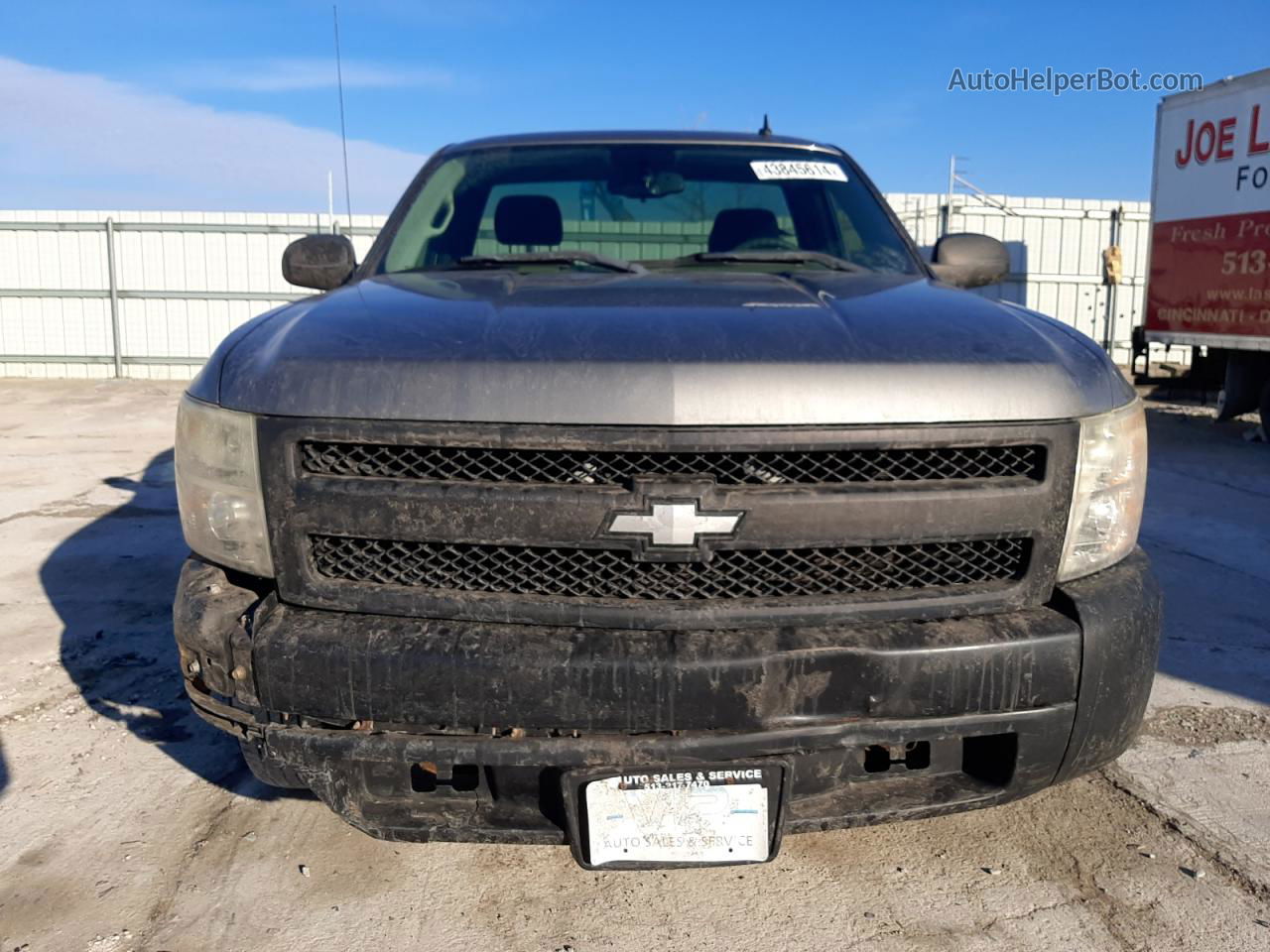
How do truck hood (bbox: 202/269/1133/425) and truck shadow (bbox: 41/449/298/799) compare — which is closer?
truck hood (bbox: 202/269/1133/425)

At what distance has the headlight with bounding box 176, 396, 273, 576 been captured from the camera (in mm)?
2066

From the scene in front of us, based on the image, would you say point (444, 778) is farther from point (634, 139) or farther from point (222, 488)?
point (634, 139)

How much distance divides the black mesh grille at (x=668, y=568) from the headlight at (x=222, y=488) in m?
0.15

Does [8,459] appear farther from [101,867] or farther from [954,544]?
[954,544]

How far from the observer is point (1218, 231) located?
32.8 ft

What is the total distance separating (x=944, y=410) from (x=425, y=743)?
3.89 ft

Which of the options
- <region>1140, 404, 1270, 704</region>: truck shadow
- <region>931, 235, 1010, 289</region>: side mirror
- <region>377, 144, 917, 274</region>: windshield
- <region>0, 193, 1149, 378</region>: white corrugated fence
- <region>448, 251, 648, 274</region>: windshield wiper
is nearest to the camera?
<region>448, 251, 648, 274</region>: windshield wiper

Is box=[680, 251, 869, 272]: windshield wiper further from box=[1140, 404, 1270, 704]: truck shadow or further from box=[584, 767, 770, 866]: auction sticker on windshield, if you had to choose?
box=[1140, 404, 1270, 704]: truck shadow

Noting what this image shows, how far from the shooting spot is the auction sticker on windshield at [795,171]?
137 inches

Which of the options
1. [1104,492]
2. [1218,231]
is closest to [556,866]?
[1104,492]

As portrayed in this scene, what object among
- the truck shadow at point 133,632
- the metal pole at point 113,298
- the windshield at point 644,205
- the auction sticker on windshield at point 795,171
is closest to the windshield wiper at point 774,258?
the windshield at point 644,205

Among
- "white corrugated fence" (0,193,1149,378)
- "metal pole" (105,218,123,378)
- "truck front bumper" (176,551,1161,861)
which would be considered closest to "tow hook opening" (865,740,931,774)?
"truck front bumper" (176,551,1161,861)

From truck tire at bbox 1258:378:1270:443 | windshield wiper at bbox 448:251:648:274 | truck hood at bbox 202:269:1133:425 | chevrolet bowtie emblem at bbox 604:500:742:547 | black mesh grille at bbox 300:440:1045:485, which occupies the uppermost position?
windshield wiper at bbox 448:251:648:274

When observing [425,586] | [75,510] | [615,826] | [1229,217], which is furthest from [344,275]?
[1229,217]
